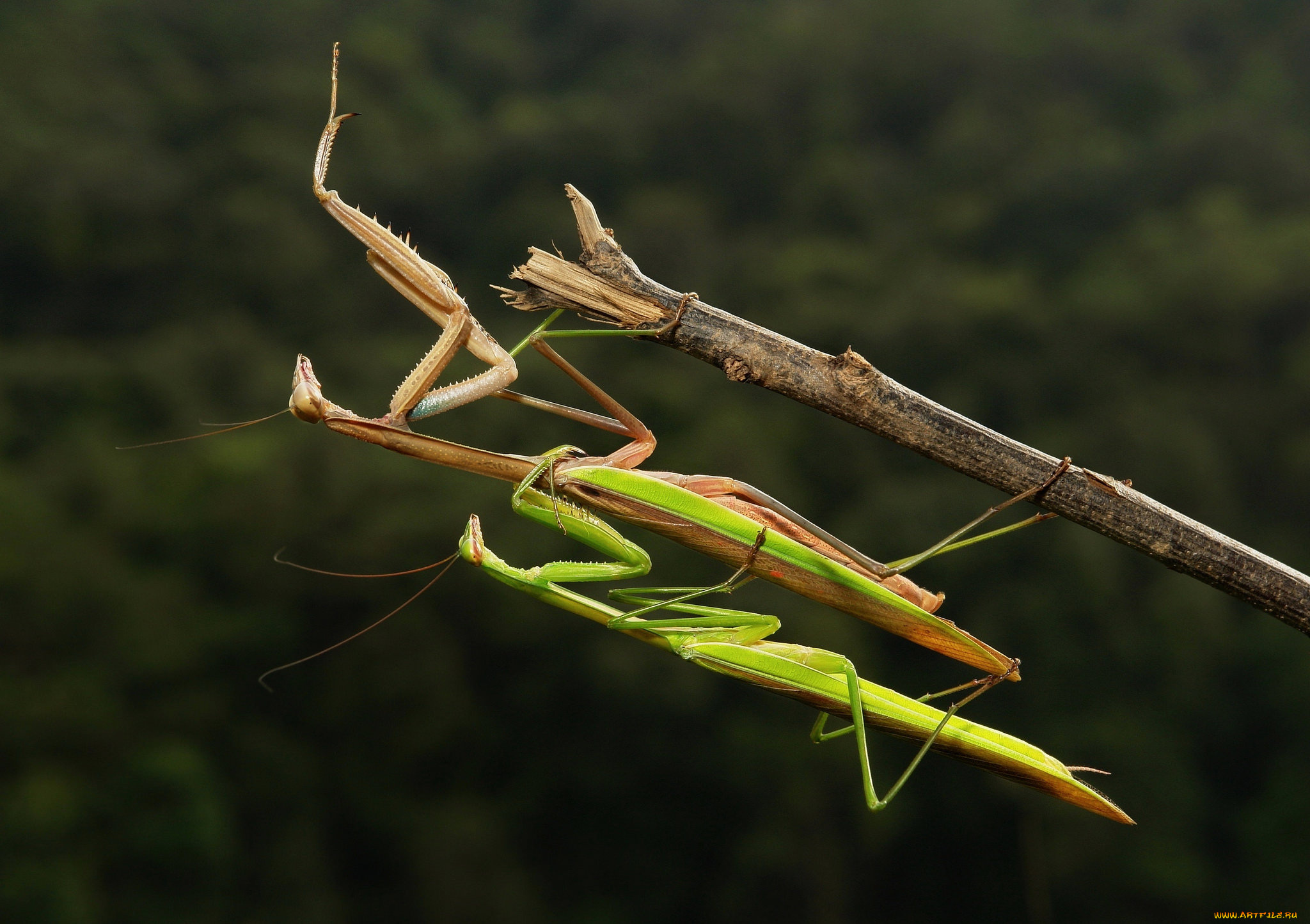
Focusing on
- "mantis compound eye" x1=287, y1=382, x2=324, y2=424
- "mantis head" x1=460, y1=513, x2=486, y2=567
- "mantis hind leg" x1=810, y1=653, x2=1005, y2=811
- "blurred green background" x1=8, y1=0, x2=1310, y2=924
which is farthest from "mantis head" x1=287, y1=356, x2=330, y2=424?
"blurred green background" x1=8, y1=0, x2=1310, y2=924

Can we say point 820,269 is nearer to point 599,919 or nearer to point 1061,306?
point 1061,306

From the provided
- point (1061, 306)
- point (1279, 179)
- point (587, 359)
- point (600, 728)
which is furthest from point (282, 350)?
point (1279, 179)

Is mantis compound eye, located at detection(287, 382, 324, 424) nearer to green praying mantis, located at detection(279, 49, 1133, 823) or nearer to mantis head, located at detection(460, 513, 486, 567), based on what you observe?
green praying mantis, located at detection(279, 49, 1133, 823)

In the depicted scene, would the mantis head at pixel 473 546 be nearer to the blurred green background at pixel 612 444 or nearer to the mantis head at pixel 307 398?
the mantis head at pixel 307 398

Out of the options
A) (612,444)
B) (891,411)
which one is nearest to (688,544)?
(891,411)

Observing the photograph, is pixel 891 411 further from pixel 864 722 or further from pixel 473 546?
pixel 473 546

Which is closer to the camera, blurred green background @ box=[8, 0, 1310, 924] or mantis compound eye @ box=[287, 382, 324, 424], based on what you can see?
mantis compound eye @ box=[287, 382, 324, 424]

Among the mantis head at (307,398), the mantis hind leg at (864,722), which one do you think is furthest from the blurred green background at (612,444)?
the mantis head at (307,398)
